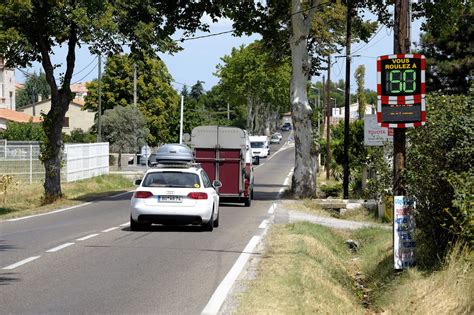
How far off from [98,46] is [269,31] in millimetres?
9384

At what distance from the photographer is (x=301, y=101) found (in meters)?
32.8

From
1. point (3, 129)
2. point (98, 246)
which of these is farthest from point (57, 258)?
point (3, 129)

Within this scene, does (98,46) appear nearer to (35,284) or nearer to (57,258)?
(57,258)

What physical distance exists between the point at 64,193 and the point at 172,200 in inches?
734

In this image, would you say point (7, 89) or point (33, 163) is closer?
point (33, 163)

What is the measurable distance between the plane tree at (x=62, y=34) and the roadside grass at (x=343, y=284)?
13.7m

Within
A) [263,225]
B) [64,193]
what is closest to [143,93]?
[64,193]

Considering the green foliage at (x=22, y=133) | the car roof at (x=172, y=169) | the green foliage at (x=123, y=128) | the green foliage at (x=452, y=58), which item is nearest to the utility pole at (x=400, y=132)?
the car roof at (x=172, y=169)

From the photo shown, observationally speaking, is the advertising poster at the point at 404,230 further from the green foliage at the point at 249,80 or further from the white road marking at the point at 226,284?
the green foliage at the point at 249,80

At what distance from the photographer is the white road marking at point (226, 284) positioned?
30.6ft

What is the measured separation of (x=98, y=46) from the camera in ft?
96.9

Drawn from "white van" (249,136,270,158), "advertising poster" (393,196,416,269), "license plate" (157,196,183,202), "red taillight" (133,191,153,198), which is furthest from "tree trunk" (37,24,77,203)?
"white van" (249,136,270,158)

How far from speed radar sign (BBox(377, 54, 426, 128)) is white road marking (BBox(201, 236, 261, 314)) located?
333cm

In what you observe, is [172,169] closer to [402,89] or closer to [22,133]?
[402,89]
